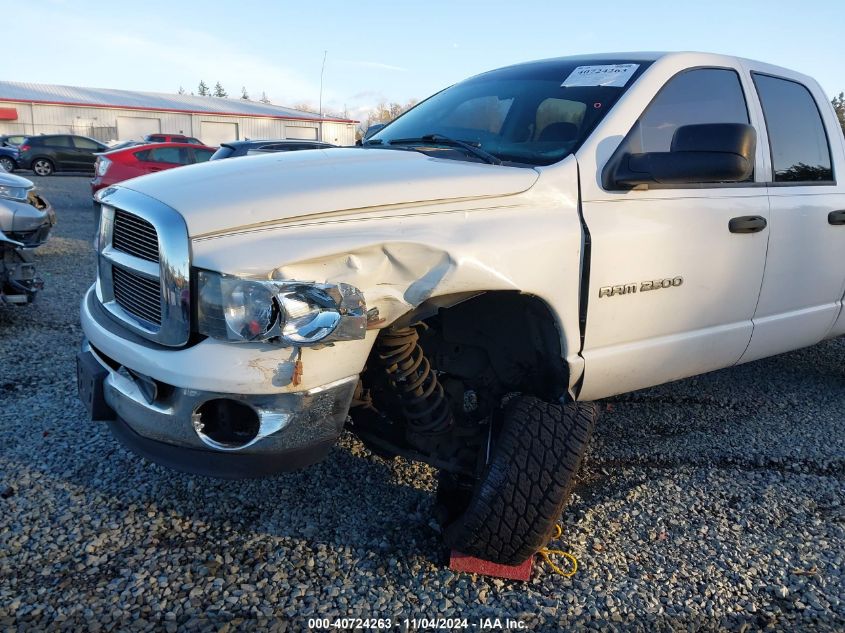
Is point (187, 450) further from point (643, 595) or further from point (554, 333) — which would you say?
point (643, 595)

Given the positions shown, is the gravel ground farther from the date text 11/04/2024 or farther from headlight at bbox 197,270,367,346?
headlight at bbox 197,270,367,346

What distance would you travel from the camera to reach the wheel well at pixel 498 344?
8.12ft

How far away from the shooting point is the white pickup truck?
6.37 feet

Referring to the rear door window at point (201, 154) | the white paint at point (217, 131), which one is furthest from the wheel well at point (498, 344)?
the white paint at point (217, 131)

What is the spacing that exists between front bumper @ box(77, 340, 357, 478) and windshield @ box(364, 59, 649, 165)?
4.01ft

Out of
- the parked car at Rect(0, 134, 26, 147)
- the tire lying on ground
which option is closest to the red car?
the tire lying on ground

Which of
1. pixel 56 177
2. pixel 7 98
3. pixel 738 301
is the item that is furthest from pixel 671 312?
pixel 7 98

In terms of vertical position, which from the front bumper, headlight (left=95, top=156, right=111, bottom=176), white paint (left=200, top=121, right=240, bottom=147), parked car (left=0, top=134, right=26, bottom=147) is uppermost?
the front bumper

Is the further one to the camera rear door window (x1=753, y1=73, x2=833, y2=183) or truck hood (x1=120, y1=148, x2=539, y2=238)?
rear door window (x1=753, y1=73, x2=833, y2=183)

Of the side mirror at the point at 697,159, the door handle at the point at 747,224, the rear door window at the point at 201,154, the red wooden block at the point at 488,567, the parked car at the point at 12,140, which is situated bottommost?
the parked car at the point at 12,140

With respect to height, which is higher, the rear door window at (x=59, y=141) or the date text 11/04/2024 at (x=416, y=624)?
the date text 11/04/2024 at (x=416, y=624)

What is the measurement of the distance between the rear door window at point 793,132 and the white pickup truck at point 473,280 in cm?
3

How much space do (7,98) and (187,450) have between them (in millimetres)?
46224

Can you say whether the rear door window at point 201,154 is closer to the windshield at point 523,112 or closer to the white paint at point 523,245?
the windshield at point 523,112
